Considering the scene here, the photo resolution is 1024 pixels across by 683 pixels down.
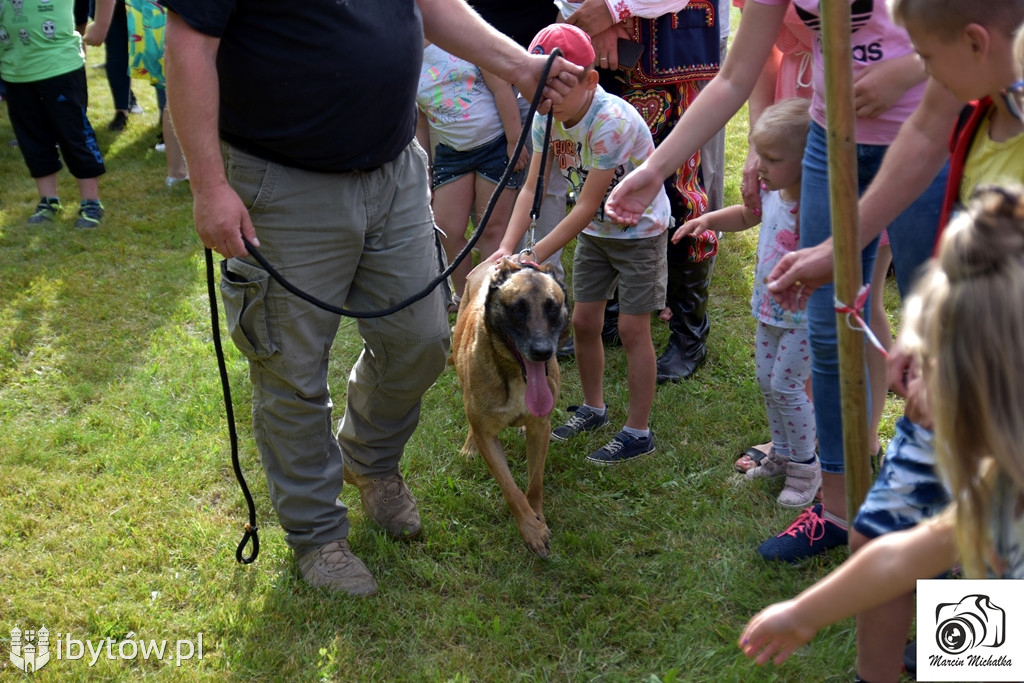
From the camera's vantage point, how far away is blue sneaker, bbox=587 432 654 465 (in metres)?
4.28

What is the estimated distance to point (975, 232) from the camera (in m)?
1.63

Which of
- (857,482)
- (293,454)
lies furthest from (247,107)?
(857,482)

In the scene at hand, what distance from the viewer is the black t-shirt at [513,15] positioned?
510cm

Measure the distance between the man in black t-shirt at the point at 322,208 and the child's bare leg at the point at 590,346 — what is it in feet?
3.09

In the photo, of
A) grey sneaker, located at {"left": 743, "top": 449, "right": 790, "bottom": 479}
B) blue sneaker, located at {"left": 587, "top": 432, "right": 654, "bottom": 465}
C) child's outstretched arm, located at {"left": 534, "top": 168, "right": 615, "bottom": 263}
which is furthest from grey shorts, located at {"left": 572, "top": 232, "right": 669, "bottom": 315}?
grey sneaker, located at {"left": 743, "top": 449, "right": 790, "bottom": 479}

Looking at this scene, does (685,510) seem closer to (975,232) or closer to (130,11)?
(975,232)

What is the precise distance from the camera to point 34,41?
24.3 ft

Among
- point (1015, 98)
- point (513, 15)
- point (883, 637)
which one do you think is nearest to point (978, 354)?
point (1015, 98)

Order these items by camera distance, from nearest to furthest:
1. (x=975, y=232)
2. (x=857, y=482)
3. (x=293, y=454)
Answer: (x=975, y=232) < (x=857, y=482) < (x=293, y=454)

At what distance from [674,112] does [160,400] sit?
10.5 feet

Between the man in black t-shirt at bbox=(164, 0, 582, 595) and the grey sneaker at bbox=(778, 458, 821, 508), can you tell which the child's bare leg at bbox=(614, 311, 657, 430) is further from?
the man in black t-shirt at bbox=(164, 0, 582, 595)

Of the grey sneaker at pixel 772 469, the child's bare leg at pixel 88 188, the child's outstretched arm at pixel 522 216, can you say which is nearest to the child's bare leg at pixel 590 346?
the child's outstretched arm at pixel 522 216

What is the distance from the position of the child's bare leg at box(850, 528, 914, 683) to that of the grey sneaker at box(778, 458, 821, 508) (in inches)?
51.8

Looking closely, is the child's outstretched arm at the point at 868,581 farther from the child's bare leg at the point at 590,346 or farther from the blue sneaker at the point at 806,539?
the child's bare leg at the point at 590,346
